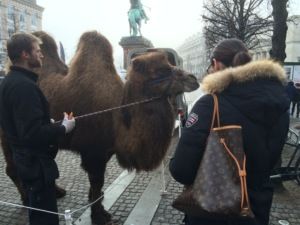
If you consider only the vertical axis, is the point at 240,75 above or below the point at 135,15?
below

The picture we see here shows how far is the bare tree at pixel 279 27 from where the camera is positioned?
21.0 ft

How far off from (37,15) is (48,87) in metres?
78.5

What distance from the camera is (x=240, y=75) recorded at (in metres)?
2.17

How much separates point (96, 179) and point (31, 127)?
6.04ft

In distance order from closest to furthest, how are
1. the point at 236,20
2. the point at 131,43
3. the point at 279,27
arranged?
the point at 279,27 → the point at 131,43 → the point at 236,20

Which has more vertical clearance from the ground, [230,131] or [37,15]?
[37,15]

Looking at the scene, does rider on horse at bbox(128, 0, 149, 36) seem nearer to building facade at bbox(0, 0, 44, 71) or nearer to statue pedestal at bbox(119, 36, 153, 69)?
statue pedestal at bbox(119, 36, 153, 69)

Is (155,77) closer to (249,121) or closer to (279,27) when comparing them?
(249,121)

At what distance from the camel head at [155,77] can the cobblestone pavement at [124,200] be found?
1.94 metres

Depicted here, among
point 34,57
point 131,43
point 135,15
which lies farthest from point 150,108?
point 135,15

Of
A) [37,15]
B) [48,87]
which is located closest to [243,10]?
[48,87]

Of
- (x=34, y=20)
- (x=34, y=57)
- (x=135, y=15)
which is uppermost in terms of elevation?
(x=34, y=20)

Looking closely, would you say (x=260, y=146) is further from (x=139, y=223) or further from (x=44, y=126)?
(x=139, y=223)

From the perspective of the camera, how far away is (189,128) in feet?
7.06
